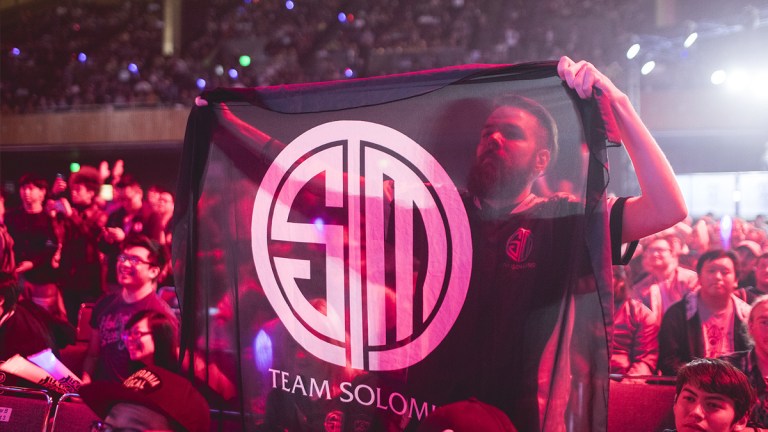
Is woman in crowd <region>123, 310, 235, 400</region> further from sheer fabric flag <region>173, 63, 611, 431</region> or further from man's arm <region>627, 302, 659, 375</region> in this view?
man's arm <region>627, 302, 659, 375</region>

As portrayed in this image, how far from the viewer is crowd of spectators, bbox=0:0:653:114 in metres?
12.6

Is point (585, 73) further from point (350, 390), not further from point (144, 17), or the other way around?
point (144, 17)

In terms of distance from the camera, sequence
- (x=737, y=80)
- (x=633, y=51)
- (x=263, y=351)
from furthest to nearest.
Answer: (x=737, y=80), (x=633, y=51), (x=263, y=351)

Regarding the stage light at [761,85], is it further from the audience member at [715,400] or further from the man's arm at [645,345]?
the audience member at [715,400]

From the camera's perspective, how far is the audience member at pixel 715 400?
236 centimetres

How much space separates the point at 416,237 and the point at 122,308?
2151 mm

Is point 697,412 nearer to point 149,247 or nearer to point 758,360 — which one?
point 758,360

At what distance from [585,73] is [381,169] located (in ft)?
2.34

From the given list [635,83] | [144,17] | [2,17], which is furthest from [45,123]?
[635,83]

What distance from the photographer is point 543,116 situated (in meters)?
2.00

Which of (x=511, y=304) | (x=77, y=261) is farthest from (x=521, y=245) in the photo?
(x=77, y=261)

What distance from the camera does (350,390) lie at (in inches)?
86.7

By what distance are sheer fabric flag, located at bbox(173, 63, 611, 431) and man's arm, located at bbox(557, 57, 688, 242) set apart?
0.22 ft

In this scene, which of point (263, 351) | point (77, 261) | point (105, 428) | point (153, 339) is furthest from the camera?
point (77, 261)
